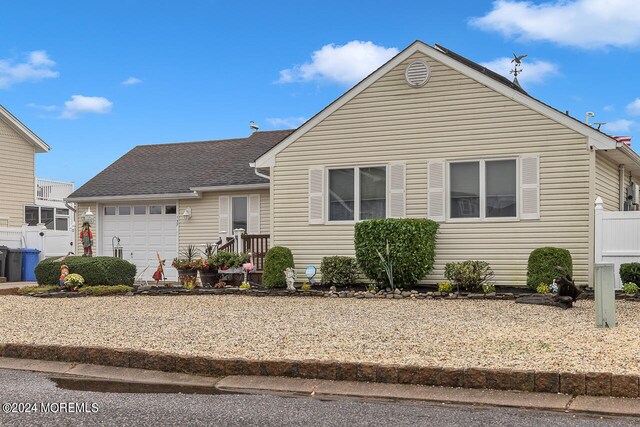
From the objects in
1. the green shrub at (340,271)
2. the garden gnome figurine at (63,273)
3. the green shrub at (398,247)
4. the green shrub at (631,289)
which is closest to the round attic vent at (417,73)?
the green shrub at (398,247)

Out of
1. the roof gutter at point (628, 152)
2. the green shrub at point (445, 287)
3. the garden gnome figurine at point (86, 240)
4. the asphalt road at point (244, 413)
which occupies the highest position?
the roof gutter at point (628, 152)

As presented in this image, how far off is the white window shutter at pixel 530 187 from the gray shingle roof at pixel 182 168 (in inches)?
299

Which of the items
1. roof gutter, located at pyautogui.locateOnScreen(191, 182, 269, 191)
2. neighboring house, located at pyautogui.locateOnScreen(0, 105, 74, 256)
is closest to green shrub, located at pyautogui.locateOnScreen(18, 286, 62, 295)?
roof gutter, located at pyautogui.locateOnScreen(191, 182, 269, 191)

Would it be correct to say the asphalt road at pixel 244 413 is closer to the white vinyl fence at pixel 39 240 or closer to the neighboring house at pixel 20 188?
the white vinyl fence at pixel 39 240

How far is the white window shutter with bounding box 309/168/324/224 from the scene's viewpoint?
16812 mm

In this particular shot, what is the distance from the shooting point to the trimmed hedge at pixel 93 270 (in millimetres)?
16906

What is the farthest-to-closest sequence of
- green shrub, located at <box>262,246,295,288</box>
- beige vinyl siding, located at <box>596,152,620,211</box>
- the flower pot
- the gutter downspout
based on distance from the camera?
the gutter downspout < the flower pot < green shrub, located at <box>262,246,295,288</box> < beige vinyl siding, located at <box>596,152,620,211</box>

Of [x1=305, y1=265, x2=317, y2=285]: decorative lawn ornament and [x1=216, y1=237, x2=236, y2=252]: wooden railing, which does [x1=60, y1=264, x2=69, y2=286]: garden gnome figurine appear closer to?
[x1=216, y1=237, x2=236, y2=252]: wooden railing

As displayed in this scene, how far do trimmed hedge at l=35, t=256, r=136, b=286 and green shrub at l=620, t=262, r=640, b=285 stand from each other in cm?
1091

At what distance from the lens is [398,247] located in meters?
15.0

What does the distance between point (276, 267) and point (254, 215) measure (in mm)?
4335

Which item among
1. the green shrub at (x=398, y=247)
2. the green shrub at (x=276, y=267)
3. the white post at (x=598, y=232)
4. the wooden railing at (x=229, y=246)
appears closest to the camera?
the white post at (x=598, y=232)

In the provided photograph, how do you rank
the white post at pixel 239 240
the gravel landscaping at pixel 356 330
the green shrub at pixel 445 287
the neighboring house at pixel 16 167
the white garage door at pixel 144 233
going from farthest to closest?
the neighboring house at pixel 16 167, the white garage door at pixel 144 233, the white post at pixel 239 240, the green shrub at pixel 445 287, the gravel landscaping at pixel 356 330

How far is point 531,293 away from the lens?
14.4m
